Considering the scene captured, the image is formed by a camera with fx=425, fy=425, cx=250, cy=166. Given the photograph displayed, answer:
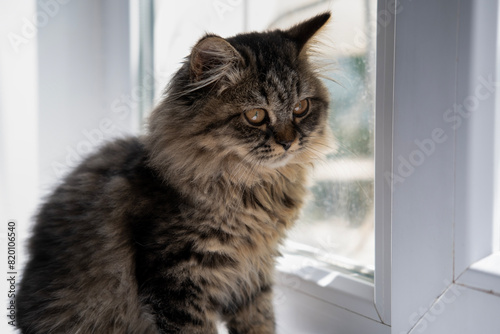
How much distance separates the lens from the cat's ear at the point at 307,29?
3.94ft

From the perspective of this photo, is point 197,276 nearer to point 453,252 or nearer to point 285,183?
point 285,183

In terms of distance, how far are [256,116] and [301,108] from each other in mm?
153

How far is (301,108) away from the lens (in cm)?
121

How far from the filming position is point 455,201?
1.03 metres

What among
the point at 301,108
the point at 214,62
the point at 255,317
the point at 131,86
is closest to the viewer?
the point at 214,62

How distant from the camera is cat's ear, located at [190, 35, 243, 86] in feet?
3.47

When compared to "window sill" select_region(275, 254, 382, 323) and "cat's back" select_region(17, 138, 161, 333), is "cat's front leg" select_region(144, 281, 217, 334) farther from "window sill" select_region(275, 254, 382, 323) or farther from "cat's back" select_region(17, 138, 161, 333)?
"window sill" select_region(275, 254, 382, 323)

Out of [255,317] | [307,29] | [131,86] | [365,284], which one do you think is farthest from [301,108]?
[131,86]

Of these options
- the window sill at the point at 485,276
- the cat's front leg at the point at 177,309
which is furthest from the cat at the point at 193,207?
the window sill at the point at 485,276

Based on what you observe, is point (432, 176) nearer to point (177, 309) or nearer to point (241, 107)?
point (241, 107)

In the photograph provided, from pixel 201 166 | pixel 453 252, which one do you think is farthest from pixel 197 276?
pixel 453 252

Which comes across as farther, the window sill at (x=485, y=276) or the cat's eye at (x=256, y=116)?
the cat's eye at (x=256, y=116)

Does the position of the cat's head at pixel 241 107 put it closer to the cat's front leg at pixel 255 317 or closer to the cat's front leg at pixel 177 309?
the cat's front leg at pixel 177 309

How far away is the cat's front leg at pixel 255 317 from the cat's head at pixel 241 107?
439 mm
